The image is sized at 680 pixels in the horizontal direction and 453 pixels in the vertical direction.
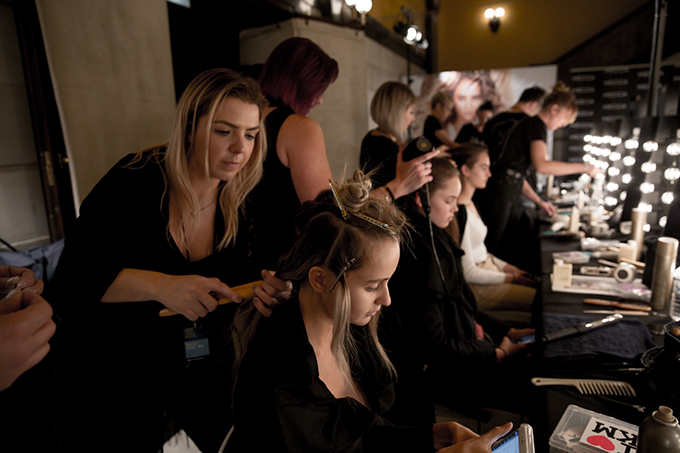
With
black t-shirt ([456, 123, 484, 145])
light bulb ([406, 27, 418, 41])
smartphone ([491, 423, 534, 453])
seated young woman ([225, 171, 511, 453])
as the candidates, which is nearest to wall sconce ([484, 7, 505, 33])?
light bulb ([406, 27, 418, 41])

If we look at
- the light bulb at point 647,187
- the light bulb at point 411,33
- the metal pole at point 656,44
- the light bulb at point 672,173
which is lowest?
the light bulb at point 647,187

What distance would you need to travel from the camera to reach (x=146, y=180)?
116cm

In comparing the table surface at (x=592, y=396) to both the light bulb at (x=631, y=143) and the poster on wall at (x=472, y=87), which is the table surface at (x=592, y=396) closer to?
the light bulb at (x=631, y=143)

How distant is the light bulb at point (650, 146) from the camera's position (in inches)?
93.2

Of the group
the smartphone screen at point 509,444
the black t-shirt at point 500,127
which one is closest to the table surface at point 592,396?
the smartphone screen at point 509,444

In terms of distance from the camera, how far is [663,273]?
1.57 meters

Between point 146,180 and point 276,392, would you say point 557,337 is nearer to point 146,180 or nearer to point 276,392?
point 276,392

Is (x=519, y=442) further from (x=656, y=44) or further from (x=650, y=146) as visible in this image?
(x=656, y=44)

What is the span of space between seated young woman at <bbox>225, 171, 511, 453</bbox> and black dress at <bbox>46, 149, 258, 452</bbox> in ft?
0.86

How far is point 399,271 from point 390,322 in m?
0.21

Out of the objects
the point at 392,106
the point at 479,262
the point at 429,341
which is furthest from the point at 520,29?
the point at 429,341

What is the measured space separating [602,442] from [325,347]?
68 cm

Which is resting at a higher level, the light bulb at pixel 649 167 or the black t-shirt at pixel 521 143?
the black t-shirt at pixel 521 143

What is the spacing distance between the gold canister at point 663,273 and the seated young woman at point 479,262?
793 millimetres
